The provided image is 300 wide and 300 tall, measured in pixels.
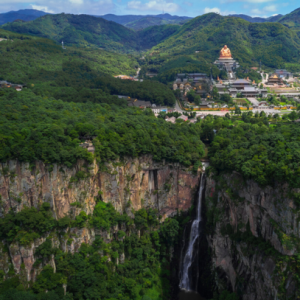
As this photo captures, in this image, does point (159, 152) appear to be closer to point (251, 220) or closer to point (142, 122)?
point (142, 122)

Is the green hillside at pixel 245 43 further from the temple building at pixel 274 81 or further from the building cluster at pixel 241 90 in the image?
the building cluster at pixel 241 90

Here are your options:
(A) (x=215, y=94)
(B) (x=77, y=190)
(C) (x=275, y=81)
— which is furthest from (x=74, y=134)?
(C) (x=275, y=81)

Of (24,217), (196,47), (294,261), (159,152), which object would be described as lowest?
(294,261)

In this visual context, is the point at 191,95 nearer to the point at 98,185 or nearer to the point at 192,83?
the point at 192,83

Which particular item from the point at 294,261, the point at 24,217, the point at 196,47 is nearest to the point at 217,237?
the point at 294,261

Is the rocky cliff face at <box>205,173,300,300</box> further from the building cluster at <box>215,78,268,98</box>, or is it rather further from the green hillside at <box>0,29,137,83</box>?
the green hillside at <box>0,29,137,83</box>

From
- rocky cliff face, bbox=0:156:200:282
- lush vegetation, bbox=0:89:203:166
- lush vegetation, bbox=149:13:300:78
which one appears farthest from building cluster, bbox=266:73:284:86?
rocky cliff face, bbox=0:156:200:282
